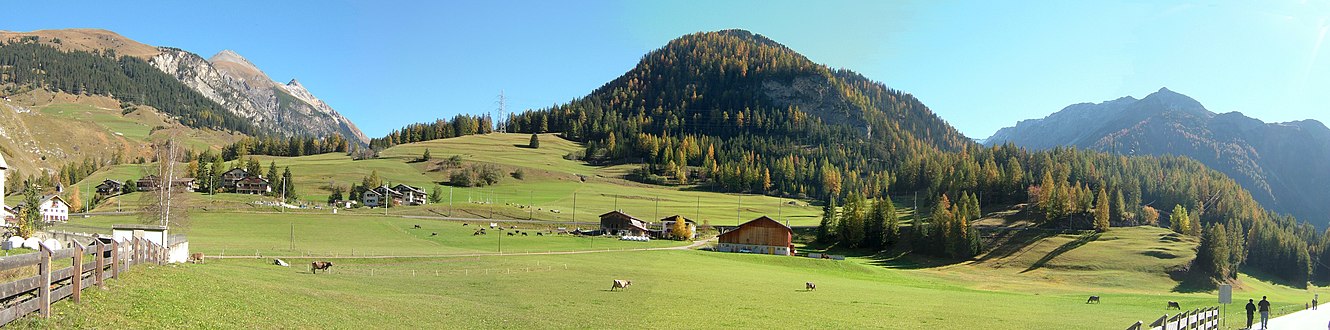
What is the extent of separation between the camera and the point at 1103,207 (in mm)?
121562

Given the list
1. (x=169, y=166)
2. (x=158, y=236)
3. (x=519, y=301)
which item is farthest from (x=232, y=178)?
(x=519, y=301)

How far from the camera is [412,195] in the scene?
6462 inches

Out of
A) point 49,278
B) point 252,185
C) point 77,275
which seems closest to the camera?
point 49,278

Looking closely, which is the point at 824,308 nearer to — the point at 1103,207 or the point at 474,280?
the point at 474,280

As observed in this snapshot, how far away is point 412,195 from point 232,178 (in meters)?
45.2

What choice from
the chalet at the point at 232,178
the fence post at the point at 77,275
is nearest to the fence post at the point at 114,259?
the fence post at the point at 77,275

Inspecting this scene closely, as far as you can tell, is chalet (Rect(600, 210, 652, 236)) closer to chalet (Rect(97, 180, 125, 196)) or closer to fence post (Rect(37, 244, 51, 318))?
chalet (Rect(97, 180, 125, 196))

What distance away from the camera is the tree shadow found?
331 ft

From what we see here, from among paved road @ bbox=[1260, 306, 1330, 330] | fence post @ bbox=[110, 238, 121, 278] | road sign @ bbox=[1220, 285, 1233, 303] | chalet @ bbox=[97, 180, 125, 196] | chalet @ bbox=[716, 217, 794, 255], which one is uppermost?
fence post @ bbox=[110, 238, 121, 278]

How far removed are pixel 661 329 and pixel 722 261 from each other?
5853 centimetres

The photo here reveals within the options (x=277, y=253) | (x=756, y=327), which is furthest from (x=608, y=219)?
(x=756, y=327)

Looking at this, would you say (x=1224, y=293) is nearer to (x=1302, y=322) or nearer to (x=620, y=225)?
(x=1302, y=322)

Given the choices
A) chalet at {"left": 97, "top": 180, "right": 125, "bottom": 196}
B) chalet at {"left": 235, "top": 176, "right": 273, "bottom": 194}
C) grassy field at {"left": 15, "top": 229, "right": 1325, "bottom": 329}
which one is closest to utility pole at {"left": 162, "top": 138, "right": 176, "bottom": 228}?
grassy field at {"left": 15, "top": 229, "right": 1325, "bottom": 329}

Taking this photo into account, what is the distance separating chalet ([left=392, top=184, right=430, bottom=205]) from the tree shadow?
12010cm
